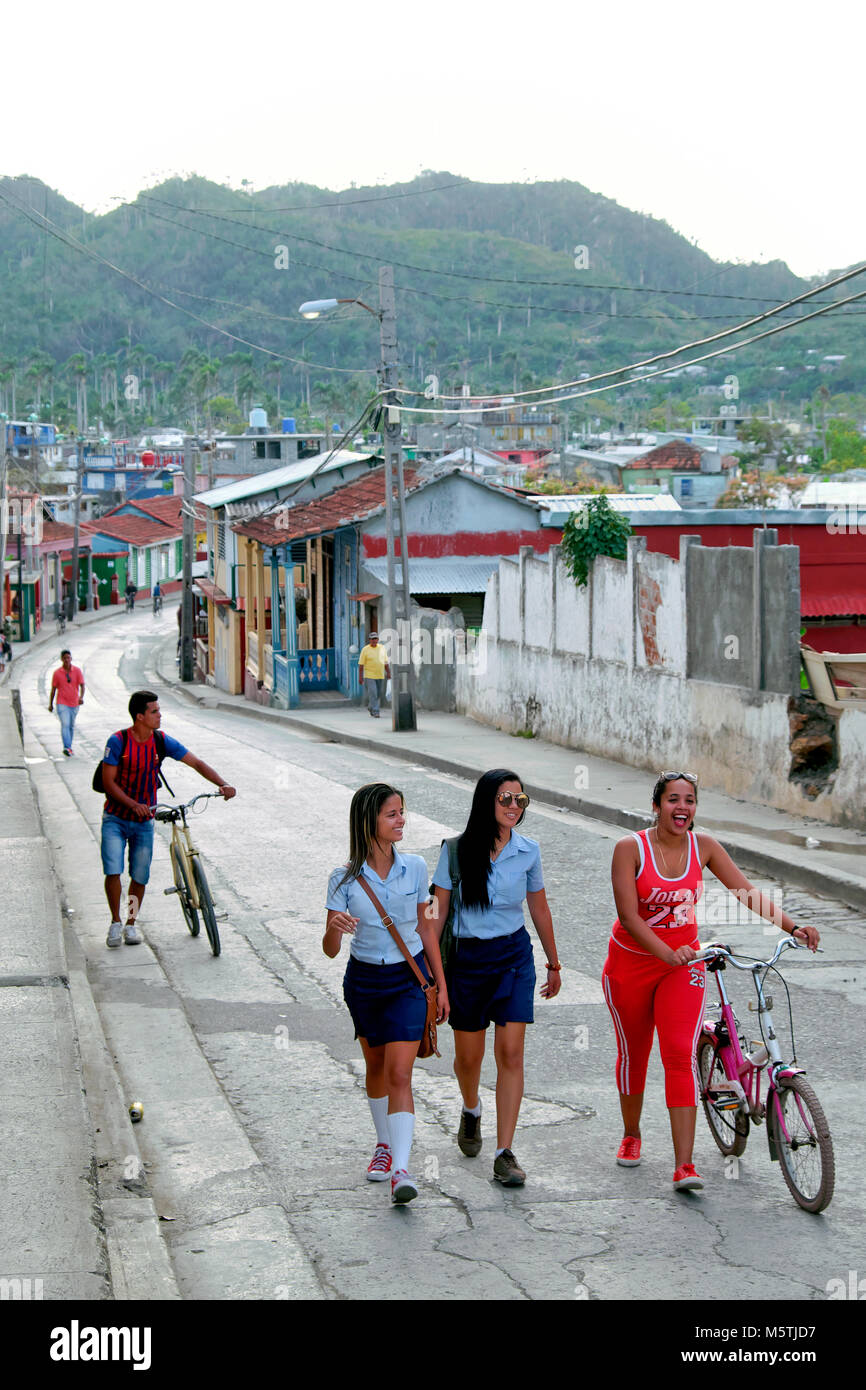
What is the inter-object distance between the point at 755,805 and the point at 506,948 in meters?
9.30

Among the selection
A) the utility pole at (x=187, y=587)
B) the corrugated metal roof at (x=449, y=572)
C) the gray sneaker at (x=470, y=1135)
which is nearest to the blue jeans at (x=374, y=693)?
the corrugated metal roof at (x=449, y=572)

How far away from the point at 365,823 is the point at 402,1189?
136 cm

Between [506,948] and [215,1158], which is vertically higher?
[506,948]

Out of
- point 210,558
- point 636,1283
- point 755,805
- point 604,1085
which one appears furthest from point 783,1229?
point 210,558

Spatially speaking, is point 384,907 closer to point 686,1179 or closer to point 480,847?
point 480,847

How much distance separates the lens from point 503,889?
5.84 m

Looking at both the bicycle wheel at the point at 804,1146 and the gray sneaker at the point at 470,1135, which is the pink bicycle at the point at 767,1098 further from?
the gray sneaker at the point at 470,1135

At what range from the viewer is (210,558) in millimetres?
55750

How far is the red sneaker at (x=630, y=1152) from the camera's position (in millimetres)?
6051

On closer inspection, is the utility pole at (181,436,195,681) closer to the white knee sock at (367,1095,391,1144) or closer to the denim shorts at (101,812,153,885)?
the denim shorts at (101,812,153,885)

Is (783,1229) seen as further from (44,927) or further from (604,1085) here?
(44,927)

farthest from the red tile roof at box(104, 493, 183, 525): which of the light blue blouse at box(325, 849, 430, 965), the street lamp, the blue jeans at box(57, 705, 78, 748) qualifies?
the light blue blouse at box(325, 849, 430, 965)

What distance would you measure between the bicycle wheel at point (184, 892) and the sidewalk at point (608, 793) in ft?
15.2
